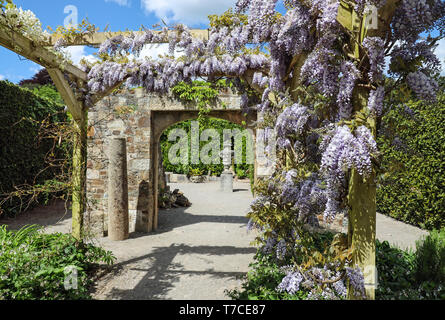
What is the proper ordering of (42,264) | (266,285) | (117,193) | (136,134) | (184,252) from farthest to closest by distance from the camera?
(136,134) < (117,193) < (184,252) < (42,264) < (266,285)

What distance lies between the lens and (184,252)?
4.79m

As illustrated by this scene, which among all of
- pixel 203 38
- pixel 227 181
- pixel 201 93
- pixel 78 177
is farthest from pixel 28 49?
pixel 227 181

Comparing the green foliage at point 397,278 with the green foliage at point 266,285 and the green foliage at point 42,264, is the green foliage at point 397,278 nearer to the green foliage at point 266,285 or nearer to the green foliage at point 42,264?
the green foliage at point 266,285

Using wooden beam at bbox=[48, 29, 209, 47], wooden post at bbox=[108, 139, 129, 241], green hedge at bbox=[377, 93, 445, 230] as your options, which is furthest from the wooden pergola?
green hedge at bbox=[377, 93, 445, 230]

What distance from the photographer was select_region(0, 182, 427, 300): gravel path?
135 inches

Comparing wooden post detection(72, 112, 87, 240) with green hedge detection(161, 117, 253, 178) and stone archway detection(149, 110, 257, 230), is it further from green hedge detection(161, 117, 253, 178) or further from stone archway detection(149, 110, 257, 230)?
green hedge detection(161, 117, 253, 178)

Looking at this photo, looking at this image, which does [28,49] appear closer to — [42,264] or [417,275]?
[42,264]

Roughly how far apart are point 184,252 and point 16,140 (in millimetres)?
5306

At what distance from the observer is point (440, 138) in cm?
525

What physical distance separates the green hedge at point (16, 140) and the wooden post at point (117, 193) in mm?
1977

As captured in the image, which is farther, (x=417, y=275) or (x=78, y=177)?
(x=78, y=177)

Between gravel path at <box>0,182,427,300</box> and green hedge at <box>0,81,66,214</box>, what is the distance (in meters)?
0.89
